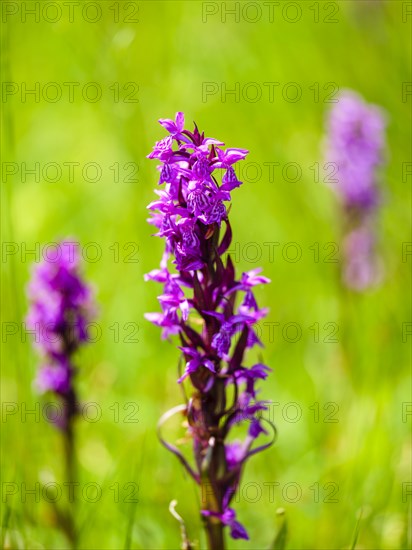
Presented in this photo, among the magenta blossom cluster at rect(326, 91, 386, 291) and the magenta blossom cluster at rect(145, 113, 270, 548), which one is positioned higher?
the magenta blossom cluster at rect(326, 91, 386, 291)

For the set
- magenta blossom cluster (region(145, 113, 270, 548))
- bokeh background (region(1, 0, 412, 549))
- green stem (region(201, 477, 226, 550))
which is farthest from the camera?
bokeh background (region(1, 0, 412, 549))

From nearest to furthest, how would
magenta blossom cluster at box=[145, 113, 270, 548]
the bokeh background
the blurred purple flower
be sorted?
magenta blossom cluster at box=[145, 113, 270, 548], the bokeh background, the blurred purple flower

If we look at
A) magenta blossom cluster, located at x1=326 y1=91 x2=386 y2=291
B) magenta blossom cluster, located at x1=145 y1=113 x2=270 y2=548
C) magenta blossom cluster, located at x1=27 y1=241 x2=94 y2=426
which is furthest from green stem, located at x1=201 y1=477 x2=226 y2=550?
magenta blossom cluster, located at x1=326 y1=91 x2=386 y2=291

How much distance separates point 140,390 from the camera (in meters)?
4.59

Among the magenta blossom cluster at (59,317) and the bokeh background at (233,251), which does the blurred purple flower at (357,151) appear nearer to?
the bokeh background at (233,251)

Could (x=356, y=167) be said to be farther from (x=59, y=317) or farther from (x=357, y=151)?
(x=59, y=317)

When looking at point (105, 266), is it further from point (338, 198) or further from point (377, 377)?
point (377, 377)

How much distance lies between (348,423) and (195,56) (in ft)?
13.7

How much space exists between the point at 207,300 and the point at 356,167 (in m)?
3.24

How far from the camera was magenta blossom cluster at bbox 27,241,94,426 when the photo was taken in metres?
3.40

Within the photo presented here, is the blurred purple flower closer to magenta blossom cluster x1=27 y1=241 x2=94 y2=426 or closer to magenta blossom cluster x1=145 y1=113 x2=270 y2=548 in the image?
magenta blossom cluster x1=27 y1=241 x2=94 y2=426

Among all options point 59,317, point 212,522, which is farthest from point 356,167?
point 212,522

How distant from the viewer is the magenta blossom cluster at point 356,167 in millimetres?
5168

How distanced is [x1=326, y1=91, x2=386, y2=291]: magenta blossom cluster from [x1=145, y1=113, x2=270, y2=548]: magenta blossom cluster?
9.62 ft
